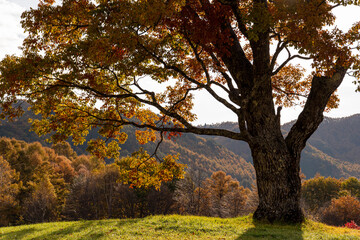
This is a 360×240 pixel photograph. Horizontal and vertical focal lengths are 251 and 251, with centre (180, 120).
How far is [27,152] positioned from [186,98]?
5782 centimetres

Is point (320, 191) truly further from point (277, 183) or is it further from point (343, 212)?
point (277, 183)

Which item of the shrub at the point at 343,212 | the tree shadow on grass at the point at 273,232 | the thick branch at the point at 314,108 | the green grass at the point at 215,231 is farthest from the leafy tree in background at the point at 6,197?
the shrub at the point at 343,212

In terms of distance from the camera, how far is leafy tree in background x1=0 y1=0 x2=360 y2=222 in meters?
8.11

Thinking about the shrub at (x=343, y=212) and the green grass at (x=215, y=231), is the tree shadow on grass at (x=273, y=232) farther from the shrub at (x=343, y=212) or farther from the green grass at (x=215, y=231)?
the shrub at (x=343, y=212)

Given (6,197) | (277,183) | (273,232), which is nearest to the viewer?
(273,232)

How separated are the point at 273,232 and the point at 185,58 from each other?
27.9 feet

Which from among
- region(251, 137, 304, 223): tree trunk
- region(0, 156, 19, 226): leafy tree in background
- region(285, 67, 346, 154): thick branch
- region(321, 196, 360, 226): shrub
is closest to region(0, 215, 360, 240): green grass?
region(251, 137, 304, 223): tree trunk

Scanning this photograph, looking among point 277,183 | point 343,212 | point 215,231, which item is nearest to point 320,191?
point 343,212

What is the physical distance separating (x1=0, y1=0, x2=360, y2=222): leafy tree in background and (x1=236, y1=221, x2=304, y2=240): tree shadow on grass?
52 cm

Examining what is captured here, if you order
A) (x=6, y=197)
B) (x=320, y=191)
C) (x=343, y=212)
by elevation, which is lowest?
(x=343, y=212)

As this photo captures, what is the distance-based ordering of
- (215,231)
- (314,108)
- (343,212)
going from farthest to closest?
(343,212) → (314,108) → (215,231)

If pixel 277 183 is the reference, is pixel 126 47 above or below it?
above

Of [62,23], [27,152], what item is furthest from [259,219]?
[27,152]

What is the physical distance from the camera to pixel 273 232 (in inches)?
349
